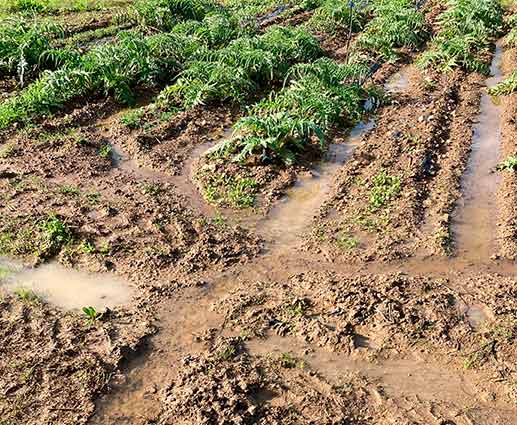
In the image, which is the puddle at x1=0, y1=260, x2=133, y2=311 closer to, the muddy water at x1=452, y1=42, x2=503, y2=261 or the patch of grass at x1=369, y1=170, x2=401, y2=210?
the patch of grass at x1=369, y1=170, x2=401, y2=210

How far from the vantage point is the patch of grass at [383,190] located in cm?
630

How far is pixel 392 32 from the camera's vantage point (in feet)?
36.8

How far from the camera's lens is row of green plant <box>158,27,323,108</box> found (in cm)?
863

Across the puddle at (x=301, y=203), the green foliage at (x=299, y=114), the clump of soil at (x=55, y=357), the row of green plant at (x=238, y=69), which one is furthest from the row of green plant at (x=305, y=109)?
the clump of soil at (x=55, y=357)

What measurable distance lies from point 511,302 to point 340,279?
1.46 m

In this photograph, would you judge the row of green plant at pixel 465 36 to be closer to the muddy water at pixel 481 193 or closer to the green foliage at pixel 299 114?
the muddy water at pixel 481 193

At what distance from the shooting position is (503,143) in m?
7.70

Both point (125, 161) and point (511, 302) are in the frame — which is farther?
point (125, 161)

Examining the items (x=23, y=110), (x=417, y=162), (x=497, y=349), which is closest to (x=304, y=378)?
(x=497, y=349)

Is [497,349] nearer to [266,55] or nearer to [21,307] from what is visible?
[21,307]

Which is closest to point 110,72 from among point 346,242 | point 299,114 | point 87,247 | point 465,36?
point 299,114

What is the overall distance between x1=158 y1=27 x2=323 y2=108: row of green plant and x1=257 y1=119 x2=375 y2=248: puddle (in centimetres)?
202

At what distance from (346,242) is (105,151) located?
3478 millimetres

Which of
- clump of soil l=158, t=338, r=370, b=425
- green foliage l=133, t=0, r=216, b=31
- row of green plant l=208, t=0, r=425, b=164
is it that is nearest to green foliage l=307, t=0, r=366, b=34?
row of green plant l=208, t=0, r=425, b=164
